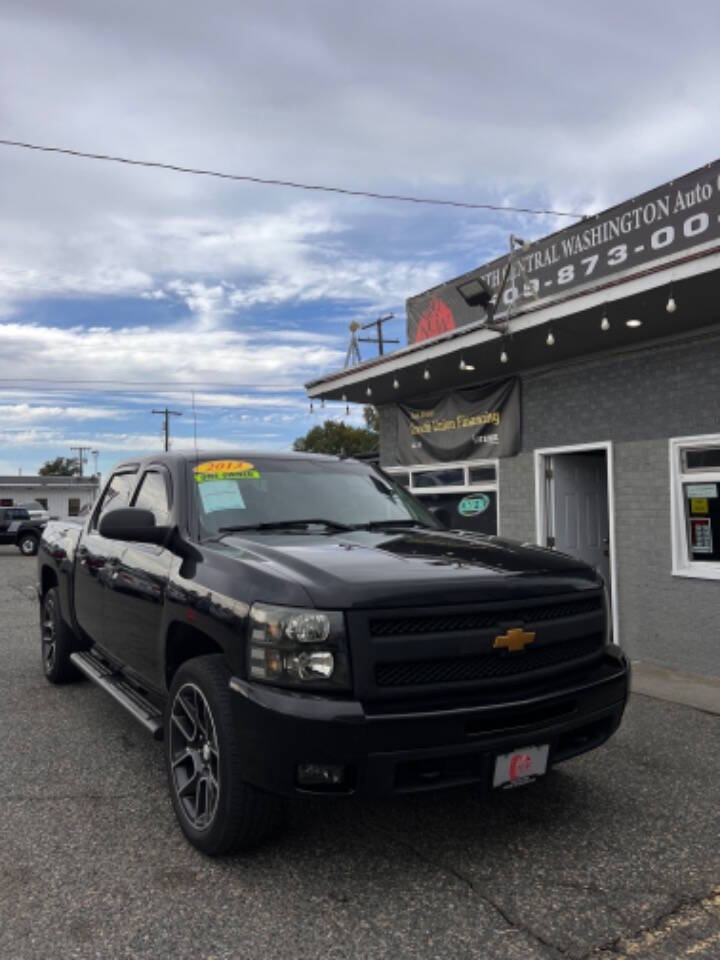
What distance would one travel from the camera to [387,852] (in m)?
3.23

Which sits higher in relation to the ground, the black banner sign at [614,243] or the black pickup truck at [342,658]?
the black banner sign at [614,243]

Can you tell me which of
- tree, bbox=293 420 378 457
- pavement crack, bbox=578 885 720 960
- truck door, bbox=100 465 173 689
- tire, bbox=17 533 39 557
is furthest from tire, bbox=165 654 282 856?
tree, bbox=293 420 378 457

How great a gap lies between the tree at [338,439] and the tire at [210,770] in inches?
1731

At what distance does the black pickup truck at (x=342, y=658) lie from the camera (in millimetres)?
2793

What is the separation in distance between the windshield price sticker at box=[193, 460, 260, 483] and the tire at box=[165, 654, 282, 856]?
3.96 ft

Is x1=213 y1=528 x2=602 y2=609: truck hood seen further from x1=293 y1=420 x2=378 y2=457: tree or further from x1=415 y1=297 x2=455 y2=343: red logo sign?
x1=293 y1=420 x2=378 y2=457: tree

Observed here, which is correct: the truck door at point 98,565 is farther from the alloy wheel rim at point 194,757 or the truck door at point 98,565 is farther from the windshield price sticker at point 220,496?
the alloy wheel rim at point 194,757

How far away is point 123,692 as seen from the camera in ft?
14.2

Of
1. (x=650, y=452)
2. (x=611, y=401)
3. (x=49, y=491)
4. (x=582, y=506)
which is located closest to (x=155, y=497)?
(x=650, y=452)

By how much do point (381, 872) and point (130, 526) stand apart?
196cm

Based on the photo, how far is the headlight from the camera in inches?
110

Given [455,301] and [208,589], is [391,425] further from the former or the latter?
[208,589]

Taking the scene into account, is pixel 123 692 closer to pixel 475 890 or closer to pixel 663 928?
pixel 475 890

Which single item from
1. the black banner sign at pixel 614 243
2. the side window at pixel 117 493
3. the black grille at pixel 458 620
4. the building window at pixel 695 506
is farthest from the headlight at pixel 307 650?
the building window at pixel 695 506
